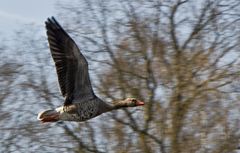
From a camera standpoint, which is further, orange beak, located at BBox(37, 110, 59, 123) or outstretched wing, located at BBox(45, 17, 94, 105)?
outstretched wing, located at BBox(45, 17, 94, 105)

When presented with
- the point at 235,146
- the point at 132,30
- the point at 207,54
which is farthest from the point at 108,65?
the point at 235,146

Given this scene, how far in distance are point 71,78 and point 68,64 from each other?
8.7 inches

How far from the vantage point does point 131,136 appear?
1988cm

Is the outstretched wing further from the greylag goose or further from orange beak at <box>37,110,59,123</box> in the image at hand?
orange beak at <box>37,110,59,123</box>

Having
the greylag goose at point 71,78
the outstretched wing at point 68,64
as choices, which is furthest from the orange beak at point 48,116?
the outstretched wing at point 68,64

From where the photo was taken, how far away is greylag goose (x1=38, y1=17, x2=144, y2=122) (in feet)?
41.7

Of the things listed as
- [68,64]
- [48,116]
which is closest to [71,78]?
[68,64]

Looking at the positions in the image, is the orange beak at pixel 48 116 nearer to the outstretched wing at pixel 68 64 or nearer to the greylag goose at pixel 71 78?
the greylag goose at pixel 71 78

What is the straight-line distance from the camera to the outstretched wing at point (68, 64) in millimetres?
12703

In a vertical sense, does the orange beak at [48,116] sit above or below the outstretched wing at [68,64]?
below

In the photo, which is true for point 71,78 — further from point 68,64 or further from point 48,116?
point 48,116

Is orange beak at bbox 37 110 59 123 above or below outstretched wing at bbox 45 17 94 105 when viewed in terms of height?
below

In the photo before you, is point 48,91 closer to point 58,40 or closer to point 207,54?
point 207,54

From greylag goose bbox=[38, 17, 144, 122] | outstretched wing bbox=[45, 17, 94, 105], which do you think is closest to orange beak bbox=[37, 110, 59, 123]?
greylag goose bbox=[38, 17, 144, 122]
